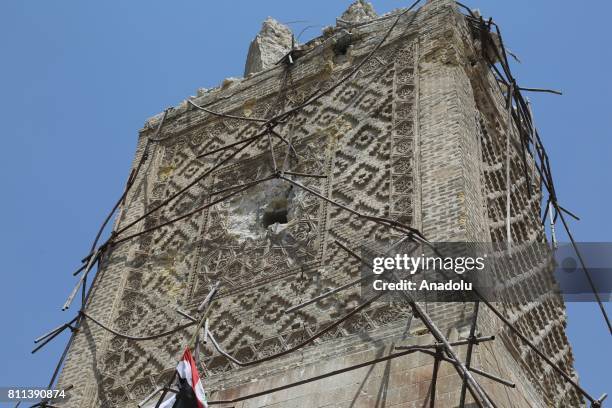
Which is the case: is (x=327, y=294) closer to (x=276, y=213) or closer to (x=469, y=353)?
(x=469, y=353)

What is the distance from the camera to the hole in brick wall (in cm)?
889

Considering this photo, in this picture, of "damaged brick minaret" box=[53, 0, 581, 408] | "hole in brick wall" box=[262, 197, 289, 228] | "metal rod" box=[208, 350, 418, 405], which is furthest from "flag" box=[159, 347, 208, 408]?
"hole in brick wall" box=[262, 197, 289, 228]

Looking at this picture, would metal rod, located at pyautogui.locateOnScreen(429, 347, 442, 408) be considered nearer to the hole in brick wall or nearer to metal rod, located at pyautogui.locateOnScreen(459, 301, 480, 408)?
metal rod, located at pyautogui.locateOnScreen(459, 301, 480, 408)

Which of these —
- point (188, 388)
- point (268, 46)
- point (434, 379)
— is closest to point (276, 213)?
point (188, 388)

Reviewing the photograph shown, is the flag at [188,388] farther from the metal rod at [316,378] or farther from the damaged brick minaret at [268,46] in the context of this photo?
the damaged brick minaret at [268,46]

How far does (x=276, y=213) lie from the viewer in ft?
29.3

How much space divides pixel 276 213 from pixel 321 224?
2.62 feet

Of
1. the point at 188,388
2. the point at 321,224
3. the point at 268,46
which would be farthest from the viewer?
the point at 268,46

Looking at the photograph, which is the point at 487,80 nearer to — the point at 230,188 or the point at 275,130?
the point at 275,130

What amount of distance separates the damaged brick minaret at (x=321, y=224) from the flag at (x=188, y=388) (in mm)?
560

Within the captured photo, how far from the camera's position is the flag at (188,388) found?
6.39m

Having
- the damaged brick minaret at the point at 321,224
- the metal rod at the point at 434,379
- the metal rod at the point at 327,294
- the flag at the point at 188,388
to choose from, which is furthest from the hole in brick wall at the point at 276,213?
the metal rod at the point at 434,379

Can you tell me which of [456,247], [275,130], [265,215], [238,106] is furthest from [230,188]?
[456,247]

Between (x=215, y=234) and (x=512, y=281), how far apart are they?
2.77 m
